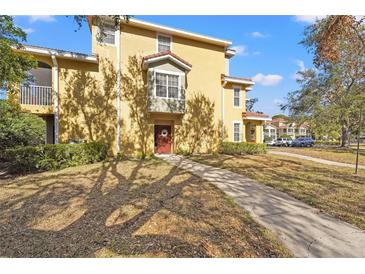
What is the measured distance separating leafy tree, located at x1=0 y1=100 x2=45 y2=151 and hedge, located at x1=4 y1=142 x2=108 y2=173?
690mm

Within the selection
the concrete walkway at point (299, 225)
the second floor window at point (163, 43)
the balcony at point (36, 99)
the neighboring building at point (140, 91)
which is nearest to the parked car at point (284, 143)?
the neighboring building at point (140, 91)

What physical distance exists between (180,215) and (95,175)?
4.85 meters

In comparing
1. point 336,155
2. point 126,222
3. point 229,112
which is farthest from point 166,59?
point 336,155

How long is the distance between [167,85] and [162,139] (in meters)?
3.75

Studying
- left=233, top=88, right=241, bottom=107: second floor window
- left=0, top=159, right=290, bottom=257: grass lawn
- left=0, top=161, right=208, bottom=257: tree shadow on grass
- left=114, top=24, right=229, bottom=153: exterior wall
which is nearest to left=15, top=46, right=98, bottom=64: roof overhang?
left=114, top=24, right=229, bottom=153: exterior wall

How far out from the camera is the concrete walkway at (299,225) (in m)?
3.38

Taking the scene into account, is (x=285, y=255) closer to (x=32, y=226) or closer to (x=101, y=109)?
(x=32, y=226)

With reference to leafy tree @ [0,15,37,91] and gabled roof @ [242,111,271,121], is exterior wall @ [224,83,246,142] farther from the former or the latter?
leafy tree @ [0,15,37,91]

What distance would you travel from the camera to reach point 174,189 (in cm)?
627

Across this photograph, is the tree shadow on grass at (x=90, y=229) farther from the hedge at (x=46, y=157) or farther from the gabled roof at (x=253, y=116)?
the gabled roof at (x=253, y=116)

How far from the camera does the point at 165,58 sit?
13367mm

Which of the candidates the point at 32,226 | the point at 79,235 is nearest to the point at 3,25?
the point at 32,226

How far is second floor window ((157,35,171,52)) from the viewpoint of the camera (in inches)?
562

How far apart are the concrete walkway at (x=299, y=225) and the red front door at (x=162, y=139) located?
27.7ft
